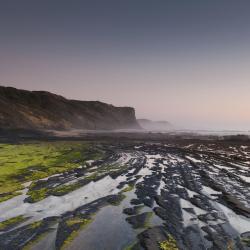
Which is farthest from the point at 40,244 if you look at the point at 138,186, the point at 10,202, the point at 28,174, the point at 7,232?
the point at 28,174

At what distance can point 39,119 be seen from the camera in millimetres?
102875

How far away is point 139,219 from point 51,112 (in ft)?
383

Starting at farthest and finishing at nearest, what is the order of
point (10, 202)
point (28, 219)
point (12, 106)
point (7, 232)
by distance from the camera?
point (12, 106) < point (10, 202) < point (28, 219) < point (7, 232)

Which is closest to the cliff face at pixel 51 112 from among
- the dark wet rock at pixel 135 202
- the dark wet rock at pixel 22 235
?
the dark wet rock at pixel 135 202

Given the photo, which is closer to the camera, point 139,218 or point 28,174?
point 139,218

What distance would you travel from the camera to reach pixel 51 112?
400 feet

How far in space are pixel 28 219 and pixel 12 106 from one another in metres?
97.5

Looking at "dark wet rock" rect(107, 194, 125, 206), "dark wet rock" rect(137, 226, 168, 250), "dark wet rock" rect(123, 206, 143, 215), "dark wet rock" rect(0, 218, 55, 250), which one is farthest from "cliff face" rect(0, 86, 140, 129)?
"dark wet rock" rect(137, 226, 168, 250)

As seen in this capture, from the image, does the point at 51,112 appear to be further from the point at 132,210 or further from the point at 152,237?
the point at 152,237

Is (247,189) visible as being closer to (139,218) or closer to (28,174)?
(139,218)

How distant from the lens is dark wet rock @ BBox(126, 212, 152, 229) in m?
9.64

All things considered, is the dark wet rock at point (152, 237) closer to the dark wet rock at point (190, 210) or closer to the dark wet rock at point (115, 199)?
the dark wet rock at point (190, 210)

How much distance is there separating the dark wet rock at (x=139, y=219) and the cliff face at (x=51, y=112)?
74.2 m

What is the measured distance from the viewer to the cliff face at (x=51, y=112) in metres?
93.7
